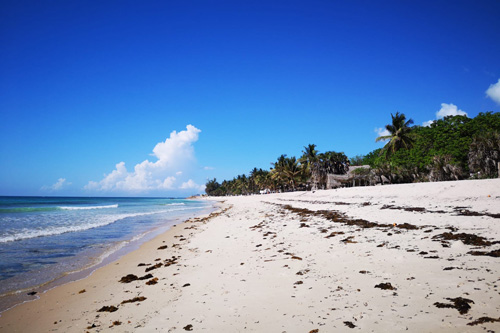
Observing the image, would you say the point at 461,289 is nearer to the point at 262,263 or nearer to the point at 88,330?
the point at 262,263

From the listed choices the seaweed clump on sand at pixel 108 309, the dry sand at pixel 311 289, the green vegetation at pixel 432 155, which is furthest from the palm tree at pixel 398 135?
the seaweed clump on sand at pixel 108 309

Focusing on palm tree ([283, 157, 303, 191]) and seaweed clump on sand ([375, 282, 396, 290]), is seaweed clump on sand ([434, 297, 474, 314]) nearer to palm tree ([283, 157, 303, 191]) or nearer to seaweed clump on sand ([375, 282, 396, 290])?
seaweed clump on sand ([375, 282, 396, 290])

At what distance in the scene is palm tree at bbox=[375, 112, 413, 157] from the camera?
41125 mm

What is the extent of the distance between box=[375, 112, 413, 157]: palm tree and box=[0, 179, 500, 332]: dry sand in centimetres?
3706

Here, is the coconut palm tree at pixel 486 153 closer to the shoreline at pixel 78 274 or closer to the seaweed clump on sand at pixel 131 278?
the seaweed clump on sand at pixel 131 278

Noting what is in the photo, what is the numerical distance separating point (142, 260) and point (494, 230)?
35.1 feet

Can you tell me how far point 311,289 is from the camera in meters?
4.35

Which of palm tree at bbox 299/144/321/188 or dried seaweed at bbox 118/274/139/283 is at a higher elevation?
palm tree at bbox 299/144/321/188

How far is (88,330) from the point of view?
12.8 ft

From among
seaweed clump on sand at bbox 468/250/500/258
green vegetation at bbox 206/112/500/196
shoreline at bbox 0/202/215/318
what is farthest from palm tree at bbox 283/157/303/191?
seaweed clump on sand at bbox 468/250/500/258

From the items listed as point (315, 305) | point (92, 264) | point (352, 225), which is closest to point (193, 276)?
point (315, 305)

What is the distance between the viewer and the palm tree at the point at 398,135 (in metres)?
41.1

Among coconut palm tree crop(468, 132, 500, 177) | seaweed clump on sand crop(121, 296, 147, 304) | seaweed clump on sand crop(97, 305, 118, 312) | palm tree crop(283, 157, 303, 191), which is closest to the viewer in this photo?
seaweed clump on sand crop(97, 305, 118, 312)

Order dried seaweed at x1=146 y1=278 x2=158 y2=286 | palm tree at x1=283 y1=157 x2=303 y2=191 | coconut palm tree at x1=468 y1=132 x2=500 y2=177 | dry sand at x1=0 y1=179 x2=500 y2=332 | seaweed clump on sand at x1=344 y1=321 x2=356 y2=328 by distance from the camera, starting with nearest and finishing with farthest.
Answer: seaweed clump on sand at x1=344 y1=321 x2=356 y2=328 → dry sand at x1=0 y1=179 x2=500 y2=332 → dried seaweed at x1=146 y1=278 x2=158 y2=286 → coconut palm tree at x1=468 y1=132 x2=500 y2=177 → palm tree at x1=283 y1=157 x2=303 y2=191
